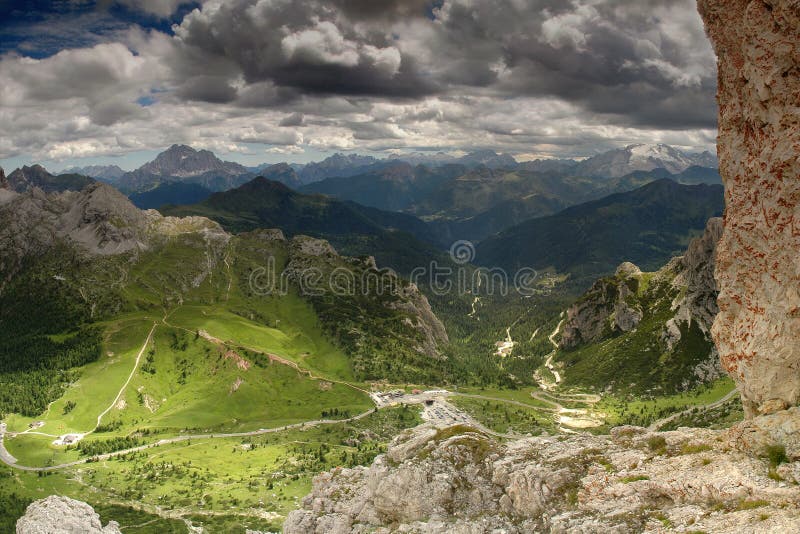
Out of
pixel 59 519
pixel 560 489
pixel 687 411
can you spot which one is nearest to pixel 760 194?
pixel 560 489

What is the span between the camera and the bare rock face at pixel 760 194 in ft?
116

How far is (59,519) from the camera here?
3642 inches

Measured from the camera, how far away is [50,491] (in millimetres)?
142250

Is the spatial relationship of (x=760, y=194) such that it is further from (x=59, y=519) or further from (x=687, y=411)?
(x=687, y=411)

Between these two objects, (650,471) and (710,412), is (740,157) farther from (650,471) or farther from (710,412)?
(710,412)

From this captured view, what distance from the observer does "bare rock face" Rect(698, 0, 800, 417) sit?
3541cm

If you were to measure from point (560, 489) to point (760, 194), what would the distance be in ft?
99.3

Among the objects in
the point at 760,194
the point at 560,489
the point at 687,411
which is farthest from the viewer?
the point at 687,411

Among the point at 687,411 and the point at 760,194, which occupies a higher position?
the point at 760,194

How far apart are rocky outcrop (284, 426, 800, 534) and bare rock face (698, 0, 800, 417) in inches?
287

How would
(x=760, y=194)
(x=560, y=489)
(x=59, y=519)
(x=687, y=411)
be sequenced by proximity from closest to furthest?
(x=760, y=194) → (x=560, y=489) → (x=59, y=519) → (x=687, y=411)

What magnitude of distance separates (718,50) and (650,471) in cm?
3534

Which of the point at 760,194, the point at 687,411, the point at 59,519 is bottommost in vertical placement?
the point at 687,411

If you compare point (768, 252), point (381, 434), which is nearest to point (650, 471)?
point (768, 252)
